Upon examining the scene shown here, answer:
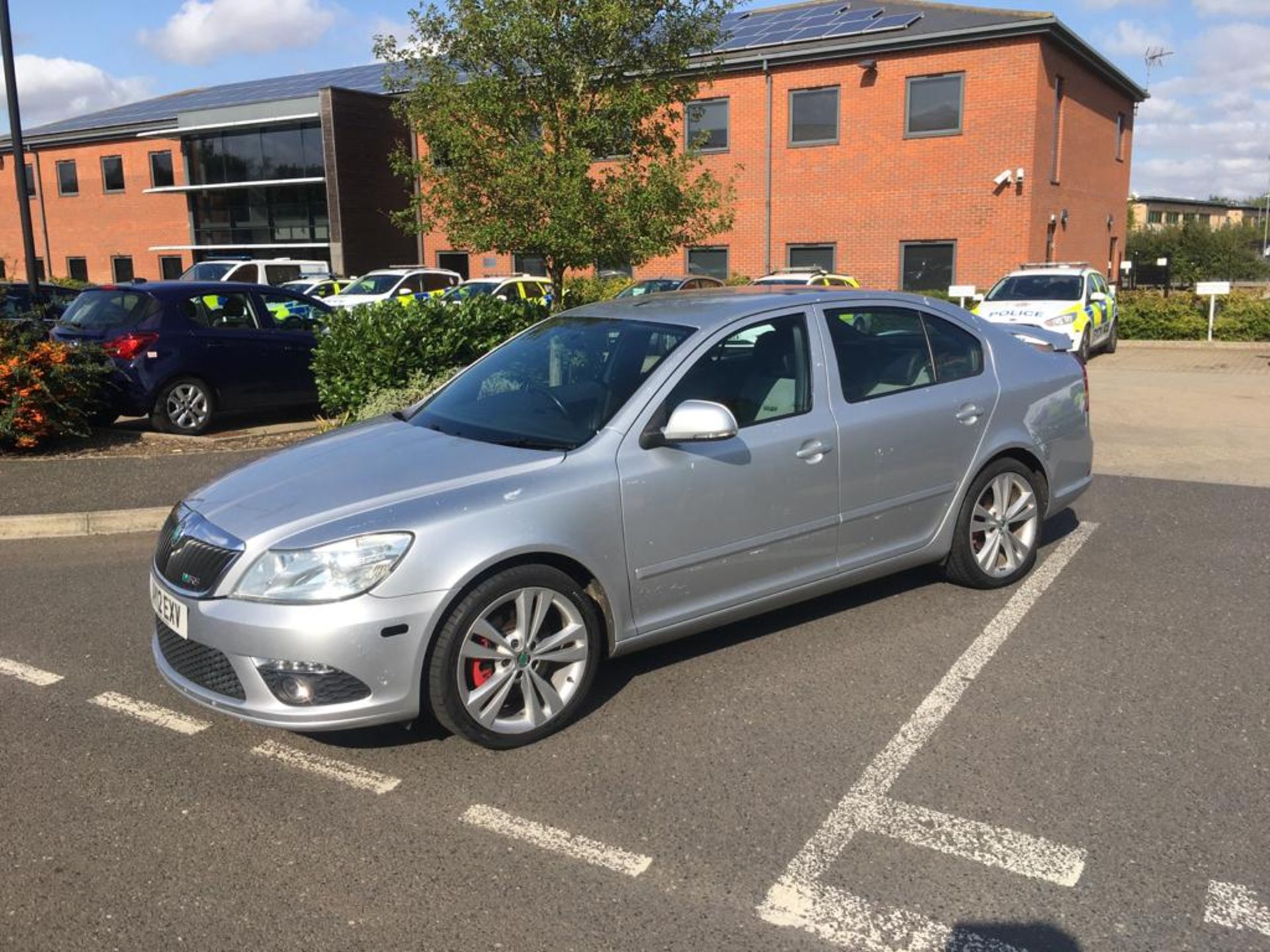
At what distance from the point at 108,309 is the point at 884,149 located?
2090cm

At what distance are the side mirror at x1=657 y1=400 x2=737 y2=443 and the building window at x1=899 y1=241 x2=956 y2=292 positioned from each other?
23.5 metres

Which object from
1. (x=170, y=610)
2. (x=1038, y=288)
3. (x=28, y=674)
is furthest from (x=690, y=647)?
(x=1038, y=288)

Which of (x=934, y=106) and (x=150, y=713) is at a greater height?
(x=934, y=106)

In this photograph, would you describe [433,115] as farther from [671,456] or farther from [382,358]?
[671,456]

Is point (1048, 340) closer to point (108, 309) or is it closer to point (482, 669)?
point (482, 669)

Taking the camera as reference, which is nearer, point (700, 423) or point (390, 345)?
point (700, 423)

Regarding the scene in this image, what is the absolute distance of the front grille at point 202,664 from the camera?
3676mm

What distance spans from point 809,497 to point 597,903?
7.01 feet

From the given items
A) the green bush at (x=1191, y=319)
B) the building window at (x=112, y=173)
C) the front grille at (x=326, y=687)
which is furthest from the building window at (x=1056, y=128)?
the building window at (x=112, y=173)

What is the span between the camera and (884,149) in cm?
2678

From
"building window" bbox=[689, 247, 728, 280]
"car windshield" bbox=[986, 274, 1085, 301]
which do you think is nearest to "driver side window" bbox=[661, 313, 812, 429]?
"car windshield" bbox=[986, 274, 1085, 301]

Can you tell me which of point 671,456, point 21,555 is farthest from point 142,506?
point 671,456

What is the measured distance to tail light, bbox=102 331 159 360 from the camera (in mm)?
10117

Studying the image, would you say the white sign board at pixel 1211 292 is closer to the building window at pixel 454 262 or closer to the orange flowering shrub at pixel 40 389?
the orange flowering shrub at pixel 40 389
